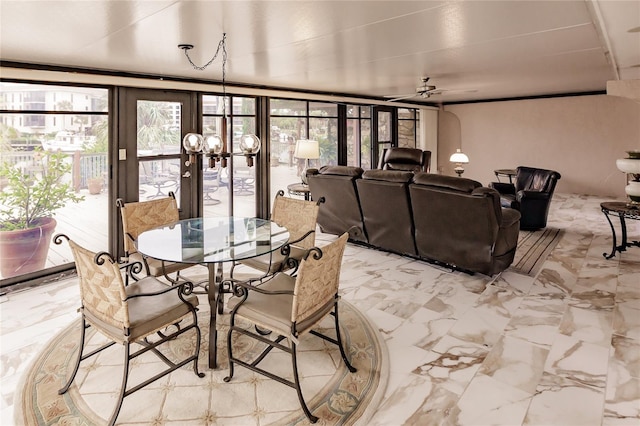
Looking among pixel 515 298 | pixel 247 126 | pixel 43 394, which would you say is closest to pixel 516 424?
pixel 515 298

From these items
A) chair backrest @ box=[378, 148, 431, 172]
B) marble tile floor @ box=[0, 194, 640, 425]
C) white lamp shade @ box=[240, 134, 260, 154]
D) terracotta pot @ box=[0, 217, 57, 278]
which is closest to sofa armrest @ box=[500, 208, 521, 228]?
marble tile floor @ box=[0, 194, 640, 425]

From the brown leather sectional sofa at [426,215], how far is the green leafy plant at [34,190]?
265 centimetres

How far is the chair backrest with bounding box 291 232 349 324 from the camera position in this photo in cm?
206

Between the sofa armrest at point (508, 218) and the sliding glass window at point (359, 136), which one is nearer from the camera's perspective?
the sofa armrest at point (508, 218)

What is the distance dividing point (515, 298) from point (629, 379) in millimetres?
1189

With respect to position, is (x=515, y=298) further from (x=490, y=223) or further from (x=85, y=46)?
(x=85, y=46)

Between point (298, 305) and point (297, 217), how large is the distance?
4.97ft

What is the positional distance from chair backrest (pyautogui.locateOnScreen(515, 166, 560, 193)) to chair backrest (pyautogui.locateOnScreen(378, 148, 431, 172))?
63.1 inches

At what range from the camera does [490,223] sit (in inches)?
140

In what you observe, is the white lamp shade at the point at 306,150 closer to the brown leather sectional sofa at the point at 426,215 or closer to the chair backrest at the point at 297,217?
the brown leather sectional sofa at the point at 426,215

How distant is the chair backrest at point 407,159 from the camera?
7258 millimetres

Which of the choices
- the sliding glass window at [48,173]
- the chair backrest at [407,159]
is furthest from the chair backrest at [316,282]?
the chair backrest at [407,159]

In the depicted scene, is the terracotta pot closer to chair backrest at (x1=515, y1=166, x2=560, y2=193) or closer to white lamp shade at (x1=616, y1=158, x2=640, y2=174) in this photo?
white lamp shade at (x1=616, y1=158, x2=640, y2=174)

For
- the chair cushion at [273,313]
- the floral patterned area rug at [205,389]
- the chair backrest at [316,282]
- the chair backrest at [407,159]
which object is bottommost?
the floral patterned area rug at [205,389]
